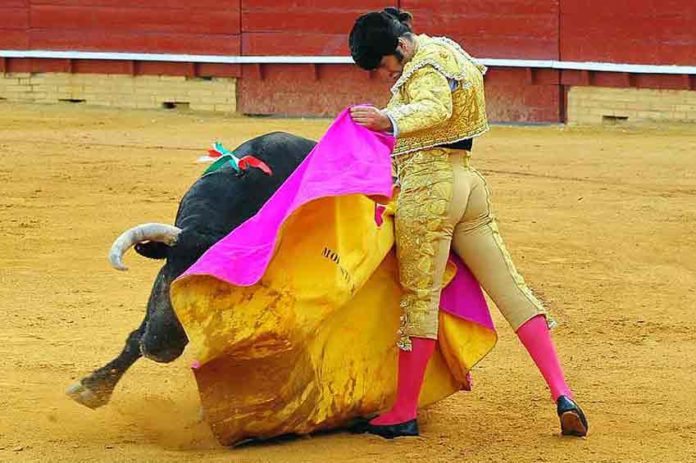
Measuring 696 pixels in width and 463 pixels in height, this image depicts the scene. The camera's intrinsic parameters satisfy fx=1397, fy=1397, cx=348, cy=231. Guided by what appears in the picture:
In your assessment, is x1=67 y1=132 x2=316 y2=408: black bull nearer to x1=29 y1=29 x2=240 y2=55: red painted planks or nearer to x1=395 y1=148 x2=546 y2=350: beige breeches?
x1=395 y1=148 x2=546 y2=350: beige breeches

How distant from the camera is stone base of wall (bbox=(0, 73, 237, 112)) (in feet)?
39.9

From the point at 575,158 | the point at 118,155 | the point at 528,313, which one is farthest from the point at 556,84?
the point at 528,313

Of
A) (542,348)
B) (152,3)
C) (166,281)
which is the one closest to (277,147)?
(166,281)

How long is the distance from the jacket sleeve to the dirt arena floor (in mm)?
831

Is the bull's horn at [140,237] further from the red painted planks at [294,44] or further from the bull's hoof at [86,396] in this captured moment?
the red painted planks at [294,44]

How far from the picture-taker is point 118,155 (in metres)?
9.28

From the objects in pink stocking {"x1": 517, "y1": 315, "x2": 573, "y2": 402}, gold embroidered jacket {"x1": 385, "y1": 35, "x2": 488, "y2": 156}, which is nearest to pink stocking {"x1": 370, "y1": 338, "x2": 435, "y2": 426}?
pink stocking {"x1": 517, "y1": 315, "x2": 573, "y2": 402}

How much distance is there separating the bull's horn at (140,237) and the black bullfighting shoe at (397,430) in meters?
0.73

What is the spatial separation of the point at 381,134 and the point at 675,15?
7.35 m

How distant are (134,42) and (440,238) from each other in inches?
359

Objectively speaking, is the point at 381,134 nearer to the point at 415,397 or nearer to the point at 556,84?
the point at 415,397

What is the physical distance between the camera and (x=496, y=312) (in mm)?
5320

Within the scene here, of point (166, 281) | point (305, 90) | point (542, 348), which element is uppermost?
point (305, 90)

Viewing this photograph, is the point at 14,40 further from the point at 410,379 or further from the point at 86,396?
the point at 410,379
